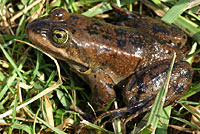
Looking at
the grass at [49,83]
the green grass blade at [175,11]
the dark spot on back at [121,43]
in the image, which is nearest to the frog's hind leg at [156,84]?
the grass at [49,83]

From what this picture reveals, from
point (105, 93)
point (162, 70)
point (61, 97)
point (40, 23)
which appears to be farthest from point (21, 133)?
point (162, 70)

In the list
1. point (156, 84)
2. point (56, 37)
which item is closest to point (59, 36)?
point (56, 37)

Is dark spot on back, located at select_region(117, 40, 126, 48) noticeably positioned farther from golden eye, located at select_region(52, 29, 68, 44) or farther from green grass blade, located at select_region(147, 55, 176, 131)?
green grass blade, located at select_region(147, 55, 176, 131)

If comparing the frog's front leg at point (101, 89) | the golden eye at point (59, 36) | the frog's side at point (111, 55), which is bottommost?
the frog's front leg at point (101, 89)

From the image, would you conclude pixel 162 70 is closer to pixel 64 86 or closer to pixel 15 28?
pixel 64 86

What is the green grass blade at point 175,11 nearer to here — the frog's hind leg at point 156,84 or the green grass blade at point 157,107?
the frog's hind leg at point 156,84

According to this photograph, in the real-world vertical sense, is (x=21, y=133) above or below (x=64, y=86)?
below

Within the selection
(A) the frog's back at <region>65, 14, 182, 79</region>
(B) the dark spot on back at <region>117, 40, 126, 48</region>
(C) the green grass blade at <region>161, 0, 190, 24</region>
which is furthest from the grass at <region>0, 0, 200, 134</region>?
(B) the dark spot on back at <region>117, 40, 126, 48</region>

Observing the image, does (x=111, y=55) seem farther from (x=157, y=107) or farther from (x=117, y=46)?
(x=157, y=107)
